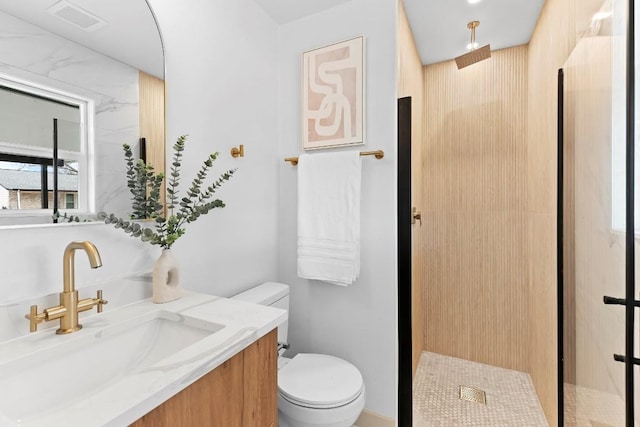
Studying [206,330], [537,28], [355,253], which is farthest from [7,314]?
[537,28]

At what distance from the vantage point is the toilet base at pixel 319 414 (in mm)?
1190

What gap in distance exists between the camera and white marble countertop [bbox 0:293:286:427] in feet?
1.70

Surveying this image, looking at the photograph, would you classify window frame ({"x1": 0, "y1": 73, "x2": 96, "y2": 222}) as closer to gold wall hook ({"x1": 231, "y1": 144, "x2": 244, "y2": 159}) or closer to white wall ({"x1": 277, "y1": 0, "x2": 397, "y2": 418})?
gold wall hook ({"x1": 231, "y1": 144, "x2": 244, "y2": 159})

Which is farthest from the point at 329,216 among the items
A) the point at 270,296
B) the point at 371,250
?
the point at 270,296

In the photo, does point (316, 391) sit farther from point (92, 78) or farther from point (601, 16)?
point (601, 16)

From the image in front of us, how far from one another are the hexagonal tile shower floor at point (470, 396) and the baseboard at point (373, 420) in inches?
7.2

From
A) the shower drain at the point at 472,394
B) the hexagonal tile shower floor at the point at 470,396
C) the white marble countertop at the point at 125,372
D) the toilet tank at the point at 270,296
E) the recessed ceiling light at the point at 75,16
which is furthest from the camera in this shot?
the shower drain at the point at 472,394

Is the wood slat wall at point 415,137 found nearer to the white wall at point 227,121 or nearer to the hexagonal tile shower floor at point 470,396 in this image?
the hexagonal tile shower floor at point 470,396

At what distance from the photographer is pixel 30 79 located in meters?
0.86

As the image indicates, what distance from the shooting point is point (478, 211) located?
88.5 inches

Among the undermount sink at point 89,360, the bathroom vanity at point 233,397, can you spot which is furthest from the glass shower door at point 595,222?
the undermount sink at point 89,360

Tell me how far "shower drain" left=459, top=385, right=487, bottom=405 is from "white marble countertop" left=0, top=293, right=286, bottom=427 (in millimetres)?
1583

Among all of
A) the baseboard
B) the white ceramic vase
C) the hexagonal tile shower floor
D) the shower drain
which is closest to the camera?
the white ceramic vase

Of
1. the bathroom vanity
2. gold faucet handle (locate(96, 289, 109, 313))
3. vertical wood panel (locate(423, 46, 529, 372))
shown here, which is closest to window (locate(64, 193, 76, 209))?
gold faucet handle (locate(96, 289, 109, 313))
